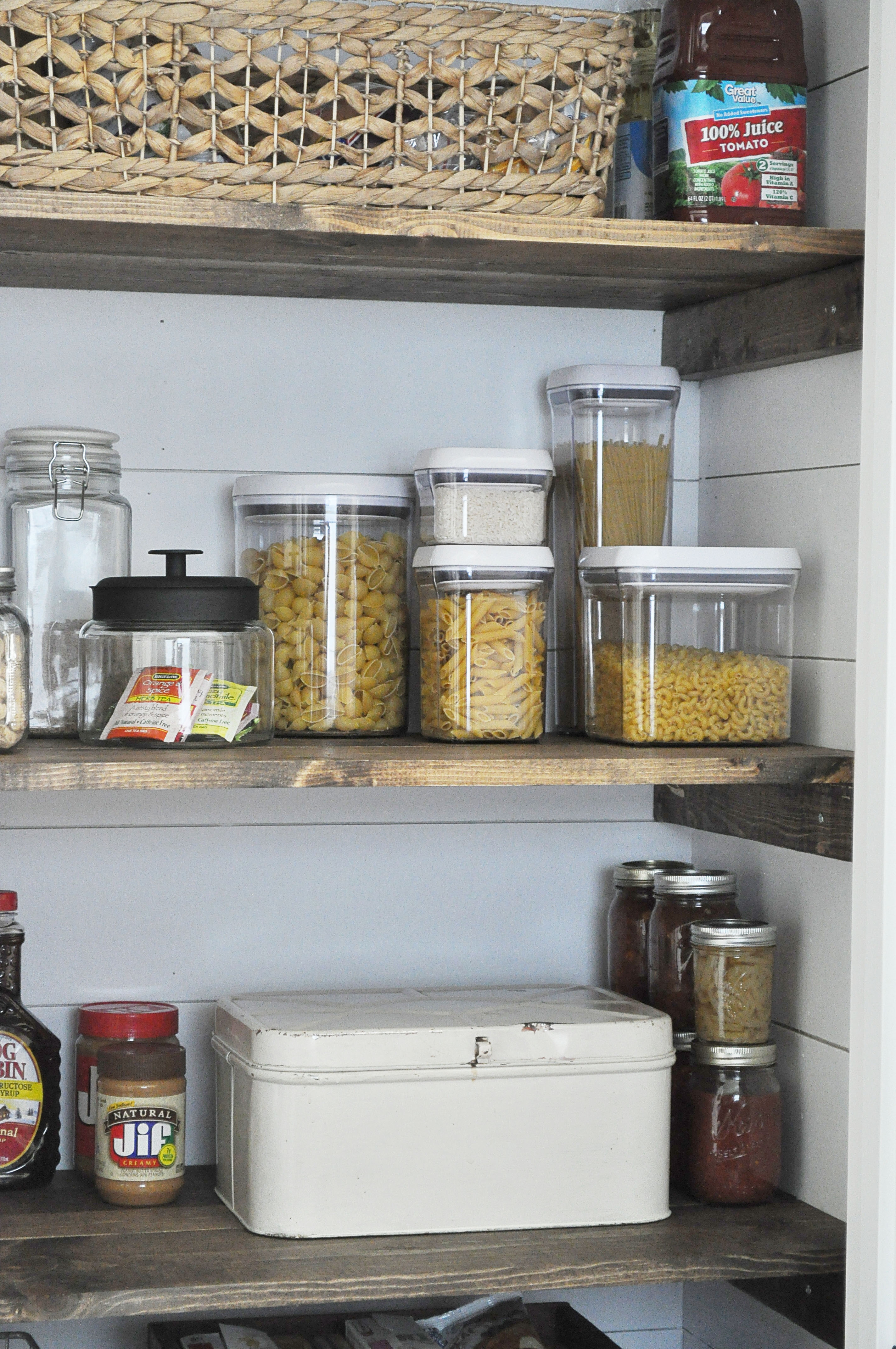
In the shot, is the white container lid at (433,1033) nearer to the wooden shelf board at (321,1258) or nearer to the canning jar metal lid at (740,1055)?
the canning jar metal lid at (740,1055)

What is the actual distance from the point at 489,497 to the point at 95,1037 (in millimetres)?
623

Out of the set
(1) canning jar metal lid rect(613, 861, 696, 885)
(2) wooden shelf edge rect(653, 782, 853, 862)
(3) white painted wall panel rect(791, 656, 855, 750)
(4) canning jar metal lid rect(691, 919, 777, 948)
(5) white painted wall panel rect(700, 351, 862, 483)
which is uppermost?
(5) white painted wall panel rect(700, 351, 862, 483)

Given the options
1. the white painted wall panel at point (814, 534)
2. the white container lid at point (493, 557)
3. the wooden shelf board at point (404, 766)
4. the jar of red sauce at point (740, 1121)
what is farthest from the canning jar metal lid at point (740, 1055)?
the white container lid at point (493, 557)

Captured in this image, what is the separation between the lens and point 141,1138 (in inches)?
53.9

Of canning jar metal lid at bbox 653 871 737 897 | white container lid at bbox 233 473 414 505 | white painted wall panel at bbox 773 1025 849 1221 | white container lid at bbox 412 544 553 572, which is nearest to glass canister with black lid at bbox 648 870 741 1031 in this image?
canning jar metal lid at bbox 653 871 737 897

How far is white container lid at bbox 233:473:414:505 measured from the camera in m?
1.43

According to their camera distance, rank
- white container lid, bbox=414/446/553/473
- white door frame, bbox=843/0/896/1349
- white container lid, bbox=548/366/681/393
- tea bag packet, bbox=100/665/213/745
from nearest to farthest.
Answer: white door frame, bbox=843/0/896/1349 < tea bag packet, bbox=100/665/213/745 < white container lid, bbox=414/446/553/473 < white container lid, bbox=548/366/681/393

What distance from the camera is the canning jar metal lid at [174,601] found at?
1.31 metres

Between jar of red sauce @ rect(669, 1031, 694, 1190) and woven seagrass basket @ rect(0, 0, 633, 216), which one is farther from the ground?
woven seagrass basket @ rect(0, 0, 633, 216)

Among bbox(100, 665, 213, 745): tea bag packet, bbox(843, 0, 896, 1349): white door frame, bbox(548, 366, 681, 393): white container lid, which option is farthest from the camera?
bbox(548, 366, 681, 393): white container lid

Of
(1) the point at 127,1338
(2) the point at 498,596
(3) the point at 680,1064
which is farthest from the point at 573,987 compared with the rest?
(1) the point at 127,1338

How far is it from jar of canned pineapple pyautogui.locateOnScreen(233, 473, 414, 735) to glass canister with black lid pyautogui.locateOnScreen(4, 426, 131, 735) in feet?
0.45

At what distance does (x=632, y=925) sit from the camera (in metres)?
1.57

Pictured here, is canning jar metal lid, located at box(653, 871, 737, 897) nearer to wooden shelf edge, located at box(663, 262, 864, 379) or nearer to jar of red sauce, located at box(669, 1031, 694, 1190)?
jar of red sauce, located at box(669, 1031, 694, 1190)
